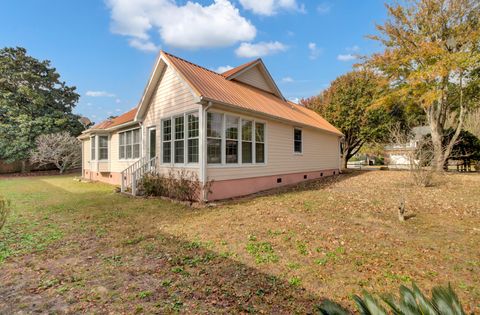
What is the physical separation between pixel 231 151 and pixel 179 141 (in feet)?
7.24

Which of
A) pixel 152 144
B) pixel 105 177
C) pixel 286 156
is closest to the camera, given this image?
pixel 152 144

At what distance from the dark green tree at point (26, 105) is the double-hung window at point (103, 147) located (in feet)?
34.9

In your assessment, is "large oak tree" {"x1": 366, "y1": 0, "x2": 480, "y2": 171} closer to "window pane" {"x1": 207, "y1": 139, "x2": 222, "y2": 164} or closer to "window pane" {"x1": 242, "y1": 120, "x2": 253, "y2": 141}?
"window pane" {"x1": 242, "y1": 120, "x2": 253, "y2": 141}

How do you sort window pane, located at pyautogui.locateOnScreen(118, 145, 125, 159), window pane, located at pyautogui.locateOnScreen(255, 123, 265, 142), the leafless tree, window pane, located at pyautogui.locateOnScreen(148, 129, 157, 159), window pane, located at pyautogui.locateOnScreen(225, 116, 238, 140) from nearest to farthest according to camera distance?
window pane, located at pyautogui.locateOnScreen(225, 116, 238, 140), window pane, located at pyautogui.locateOnScreen(255, 123, 265, 142), window pane, located at pyautogui.locateOnScreen(148, 129, 157, 159), window pane, located at pyautogui.locateOnScreen(118, 145, 125, 159), the leafless tree

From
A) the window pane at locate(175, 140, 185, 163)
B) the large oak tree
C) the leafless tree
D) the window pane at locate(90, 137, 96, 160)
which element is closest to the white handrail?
the window pane at locate(175, 140, 185, 163)

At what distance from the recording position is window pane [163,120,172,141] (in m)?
10.2

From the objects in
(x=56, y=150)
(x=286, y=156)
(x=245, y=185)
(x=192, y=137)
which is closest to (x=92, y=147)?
(x=56, y=150)

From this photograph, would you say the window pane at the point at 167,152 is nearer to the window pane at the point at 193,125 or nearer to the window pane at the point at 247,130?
the window pane at the point at 193,125

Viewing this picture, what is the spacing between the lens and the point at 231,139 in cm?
929

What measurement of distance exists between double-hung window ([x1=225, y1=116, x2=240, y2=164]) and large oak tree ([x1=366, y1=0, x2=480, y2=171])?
12083mm

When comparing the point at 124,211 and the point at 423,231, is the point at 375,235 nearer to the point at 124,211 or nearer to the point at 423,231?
the point at 423,231

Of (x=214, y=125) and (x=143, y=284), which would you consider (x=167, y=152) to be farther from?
(x=143, y=284)

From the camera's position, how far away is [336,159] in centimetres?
1786

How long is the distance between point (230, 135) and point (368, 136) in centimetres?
1614
